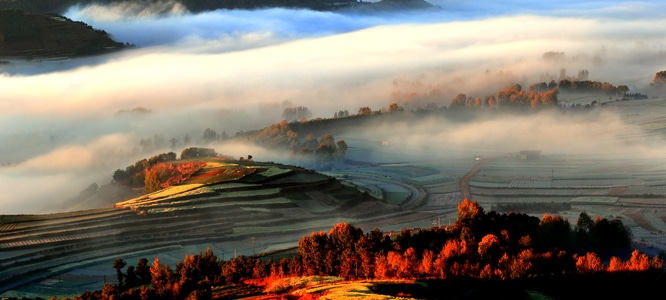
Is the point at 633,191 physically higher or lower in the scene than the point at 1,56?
lower

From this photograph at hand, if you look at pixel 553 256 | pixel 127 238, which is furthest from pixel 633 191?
pixel 127 238

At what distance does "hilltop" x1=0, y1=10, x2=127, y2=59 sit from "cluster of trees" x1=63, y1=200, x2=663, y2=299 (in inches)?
2788

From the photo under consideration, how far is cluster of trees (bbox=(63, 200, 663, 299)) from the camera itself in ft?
140

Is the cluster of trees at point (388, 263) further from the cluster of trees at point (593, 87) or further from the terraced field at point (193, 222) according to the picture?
the cluster of trees at point (593, 87)

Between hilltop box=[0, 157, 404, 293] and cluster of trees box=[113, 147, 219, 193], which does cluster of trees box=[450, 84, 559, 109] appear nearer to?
cluster of trees box=[113, 147, 219, 193]

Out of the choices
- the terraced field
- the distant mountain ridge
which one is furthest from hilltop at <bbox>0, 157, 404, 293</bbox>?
the distant mountain ridge

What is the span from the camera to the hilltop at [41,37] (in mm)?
112500

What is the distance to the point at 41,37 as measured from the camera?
114000mm

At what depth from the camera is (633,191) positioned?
7562 cm

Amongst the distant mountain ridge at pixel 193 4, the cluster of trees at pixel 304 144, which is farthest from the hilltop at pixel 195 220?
the distant mountain ridge at pixel 193 4

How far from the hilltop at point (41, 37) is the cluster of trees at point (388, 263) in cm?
7081

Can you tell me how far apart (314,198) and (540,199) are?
17142mm

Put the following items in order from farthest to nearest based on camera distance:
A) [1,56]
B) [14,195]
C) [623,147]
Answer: [1,56] < [623,147] < [14,195]

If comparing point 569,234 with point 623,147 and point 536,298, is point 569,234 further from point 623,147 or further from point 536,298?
point 623,147
